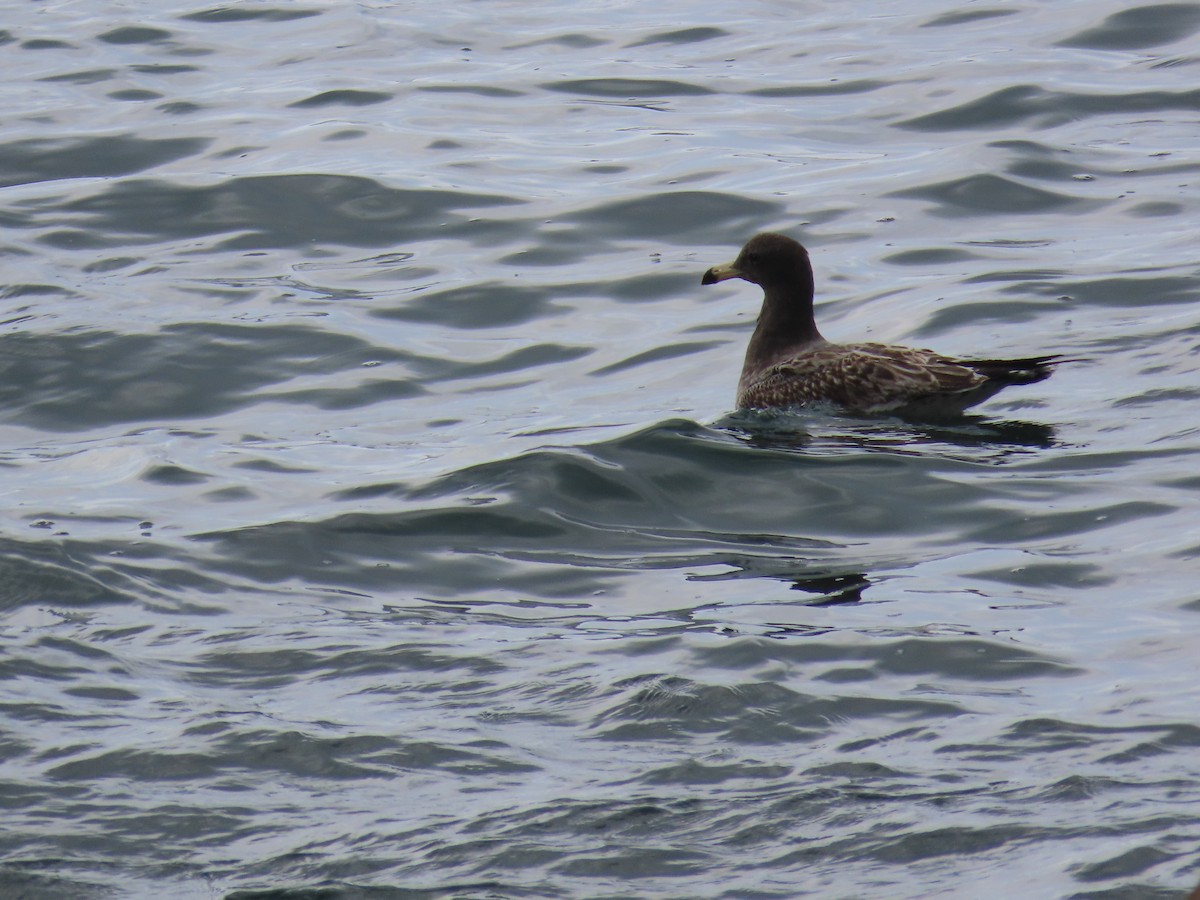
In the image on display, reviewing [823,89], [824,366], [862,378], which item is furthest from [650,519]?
[823,89]

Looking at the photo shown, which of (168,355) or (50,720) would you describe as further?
(168,355)

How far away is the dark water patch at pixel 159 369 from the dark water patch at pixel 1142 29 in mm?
9399

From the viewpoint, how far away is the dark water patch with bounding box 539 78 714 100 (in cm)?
1702

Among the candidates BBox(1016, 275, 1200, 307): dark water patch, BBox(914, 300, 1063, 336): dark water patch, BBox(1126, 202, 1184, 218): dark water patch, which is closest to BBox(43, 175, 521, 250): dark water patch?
BBox(914, 300, 1063, 336): dark water patch

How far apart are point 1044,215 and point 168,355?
6.26 m

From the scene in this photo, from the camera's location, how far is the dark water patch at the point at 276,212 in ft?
44.3

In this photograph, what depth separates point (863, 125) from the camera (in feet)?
51.9

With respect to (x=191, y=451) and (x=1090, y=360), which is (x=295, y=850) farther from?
Result: (x=1090, y=360)

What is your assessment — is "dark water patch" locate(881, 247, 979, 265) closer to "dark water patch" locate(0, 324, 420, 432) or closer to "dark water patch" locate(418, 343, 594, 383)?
"dark water patch" locate(418, 343, 594, 383)

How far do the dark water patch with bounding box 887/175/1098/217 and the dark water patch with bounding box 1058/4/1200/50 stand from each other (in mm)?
4507

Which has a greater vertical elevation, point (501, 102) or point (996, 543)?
point (501, 102)

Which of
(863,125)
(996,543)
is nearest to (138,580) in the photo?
(996,543)

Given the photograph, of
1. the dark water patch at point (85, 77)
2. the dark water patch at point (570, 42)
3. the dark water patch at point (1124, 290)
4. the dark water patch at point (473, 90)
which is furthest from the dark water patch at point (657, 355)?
the dark water patch at point (85, 77)

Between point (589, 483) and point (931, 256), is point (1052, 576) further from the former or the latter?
point (931, 256)
